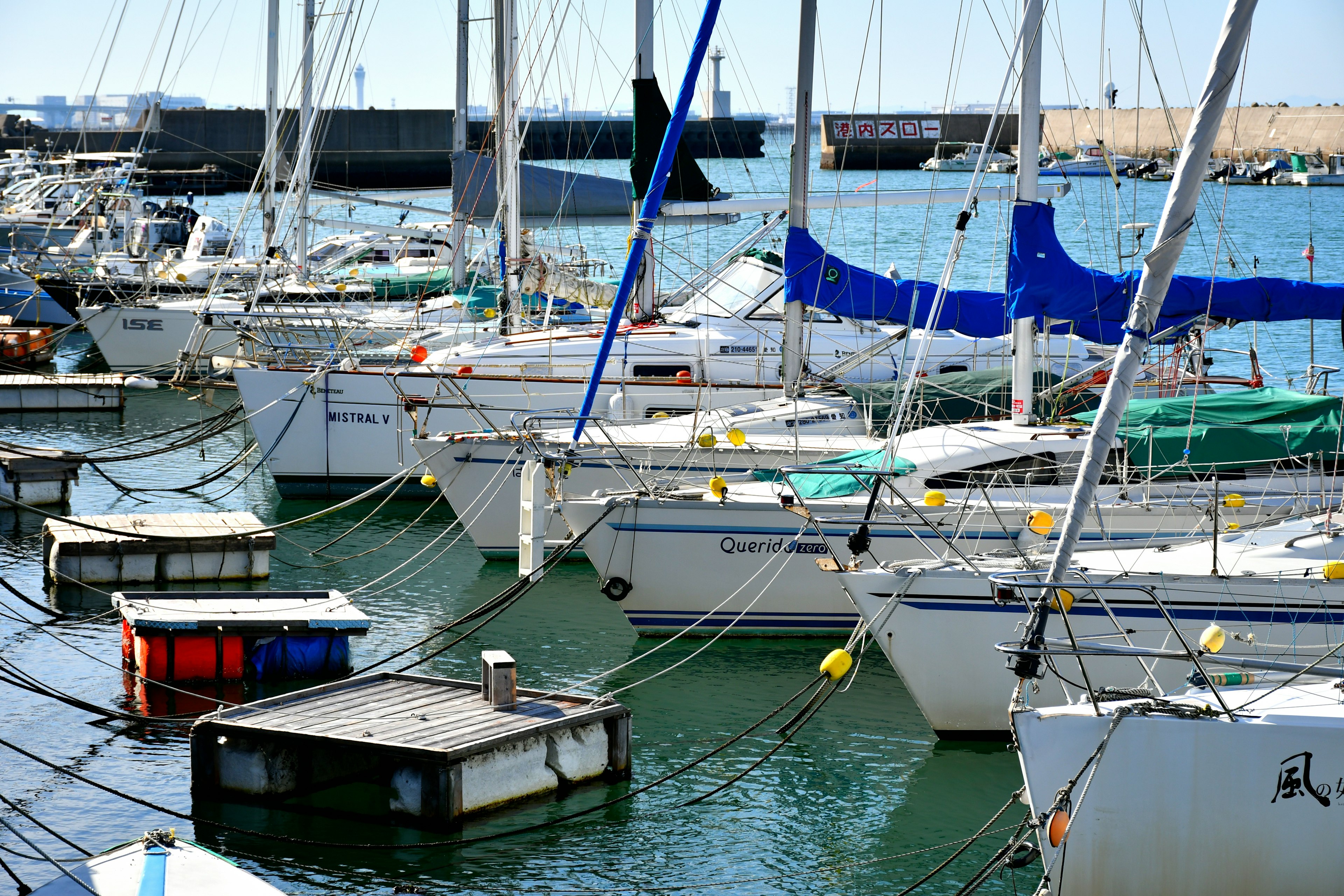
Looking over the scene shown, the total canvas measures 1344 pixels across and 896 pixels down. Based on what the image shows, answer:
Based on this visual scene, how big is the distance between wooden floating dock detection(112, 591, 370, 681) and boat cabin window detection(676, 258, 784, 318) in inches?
331

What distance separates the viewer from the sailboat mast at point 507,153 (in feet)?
63.0

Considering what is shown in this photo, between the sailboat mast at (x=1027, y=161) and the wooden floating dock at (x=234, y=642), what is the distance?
235 inches

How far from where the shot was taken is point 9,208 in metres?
38.4

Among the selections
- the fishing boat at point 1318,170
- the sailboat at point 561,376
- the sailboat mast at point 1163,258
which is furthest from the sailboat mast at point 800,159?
the fishing boat at point 1318,170

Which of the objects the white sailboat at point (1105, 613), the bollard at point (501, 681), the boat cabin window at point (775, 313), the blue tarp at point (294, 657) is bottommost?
the blue tarp at point (294, 657)

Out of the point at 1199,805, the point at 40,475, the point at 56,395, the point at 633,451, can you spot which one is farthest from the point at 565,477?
the point at 56,395

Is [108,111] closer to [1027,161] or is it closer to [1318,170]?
[1318,170]

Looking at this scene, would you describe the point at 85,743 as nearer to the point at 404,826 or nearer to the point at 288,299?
the point at 404,826

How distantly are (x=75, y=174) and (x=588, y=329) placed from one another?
1017 inches

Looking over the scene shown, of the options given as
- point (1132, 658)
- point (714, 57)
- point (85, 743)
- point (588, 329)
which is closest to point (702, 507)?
point (1132, 658)

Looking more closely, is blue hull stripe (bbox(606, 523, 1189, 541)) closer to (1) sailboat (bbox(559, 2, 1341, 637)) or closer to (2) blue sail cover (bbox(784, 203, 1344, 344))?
(1) sailboat (bbox(559, 2, 1341, 637))

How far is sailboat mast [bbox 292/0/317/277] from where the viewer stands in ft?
67.9

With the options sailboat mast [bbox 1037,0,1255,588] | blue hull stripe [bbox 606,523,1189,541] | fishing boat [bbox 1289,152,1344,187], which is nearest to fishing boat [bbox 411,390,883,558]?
blue hull stripe [bbox 606,523,1189,541]

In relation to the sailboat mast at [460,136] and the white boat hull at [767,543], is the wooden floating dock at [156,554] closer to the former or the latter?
the white boat hull at [767,543]
